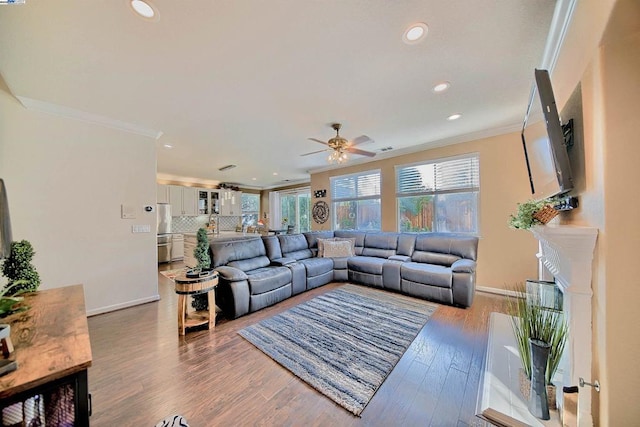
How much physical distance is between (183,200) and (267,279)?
5.43 meters

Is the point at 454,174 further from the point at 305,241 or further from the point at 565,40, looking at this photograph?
the point at 305,241

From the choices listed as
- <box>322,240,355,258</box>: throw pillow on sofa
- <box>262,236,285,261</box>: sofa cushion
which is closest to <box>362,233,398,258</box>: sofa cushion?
<box>322,240,355,258</box>: throw pillow on sofa

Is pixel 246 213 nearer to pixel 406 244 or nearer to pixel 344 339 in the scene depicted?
pixel 406 244

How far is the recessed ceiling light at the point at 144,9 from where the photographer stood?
1385mm

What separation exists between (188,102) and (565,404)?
4.07 m

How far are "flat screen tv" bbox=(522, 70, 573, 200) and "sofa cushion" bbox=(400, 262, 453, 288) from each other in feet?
5.13

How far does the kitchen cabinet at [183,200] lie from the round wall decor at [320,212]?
3.99 metres

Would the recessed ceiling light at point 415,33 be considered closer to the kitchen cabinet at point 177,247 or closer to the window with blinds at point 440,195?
the window with blinds at point 440,195

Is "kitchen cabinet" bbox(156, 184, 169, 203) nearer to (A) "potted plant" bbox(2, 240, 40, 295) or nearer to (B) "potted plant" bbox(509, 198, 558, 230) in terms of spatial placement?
(A) "potted plant" bbox(2, 240, 40, 295)

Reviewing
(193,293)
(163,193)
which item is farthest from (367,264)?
(163,193)

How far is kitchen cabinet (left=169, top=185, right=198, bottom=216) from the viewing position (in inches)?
268

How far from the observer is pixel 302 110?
2865 mm

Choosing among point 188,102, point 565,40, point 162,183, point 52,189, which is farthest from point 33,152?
point 565,40

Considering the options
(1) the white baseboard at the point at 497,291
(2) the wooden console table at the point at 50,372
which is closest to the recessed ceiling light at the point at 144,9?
(2) the wooden console table at the point at 50,372
